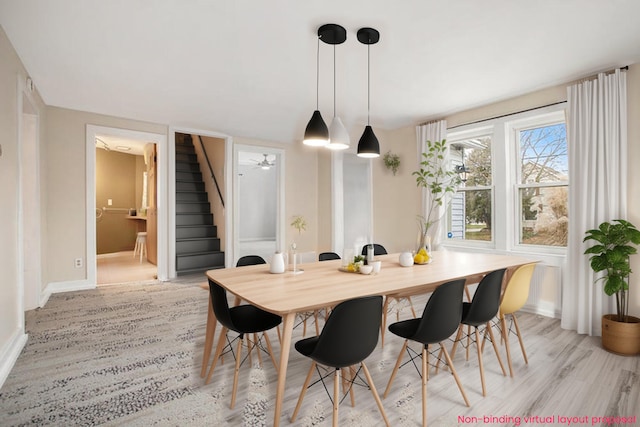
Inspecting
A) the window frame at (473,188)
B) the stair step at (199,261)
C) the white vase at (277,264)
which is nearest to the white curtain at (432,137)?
the window frame at (473,188)

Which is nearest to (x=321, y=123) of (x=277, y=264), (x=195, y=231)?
(x=277, y=264)

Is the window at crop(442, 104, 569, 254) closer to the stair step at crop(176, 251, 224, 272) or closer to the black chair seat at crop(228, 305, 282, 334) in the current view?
the black chair seat at crop(228, 305, 282, 334)

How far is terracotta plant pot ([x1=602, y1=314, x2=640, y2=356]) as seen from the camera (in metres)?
2.79

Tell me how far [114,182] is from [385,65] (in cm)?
→ 844

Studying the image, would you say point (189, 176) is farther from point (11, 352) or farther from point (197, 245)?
point (11, 352)

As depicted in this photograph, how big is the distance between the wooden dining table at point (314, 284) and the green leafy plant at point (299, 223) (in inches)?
130

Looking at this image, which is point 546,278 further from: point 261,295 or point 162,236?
point 162,236

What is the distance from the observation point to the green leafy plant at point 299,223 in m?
6.24

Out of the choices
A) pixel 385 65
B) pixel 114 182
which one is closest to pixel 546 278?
pixel 385 65

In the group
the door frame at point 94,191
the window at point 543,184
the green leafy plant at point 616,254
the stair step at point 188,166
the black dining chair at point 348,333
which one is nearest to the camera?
the black dining chair at point 348,333

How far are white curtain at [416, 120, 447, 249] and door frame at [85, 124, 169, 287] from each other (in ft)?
13.2

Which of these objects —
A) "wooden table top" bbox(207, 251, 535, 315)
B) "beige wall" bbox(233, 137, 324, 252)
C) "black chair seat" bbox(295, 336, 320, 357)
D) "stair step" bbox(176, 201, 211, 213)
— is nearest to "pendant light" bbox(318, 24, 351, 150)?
"wooden table top" bbox(207, 251, 535, 315)

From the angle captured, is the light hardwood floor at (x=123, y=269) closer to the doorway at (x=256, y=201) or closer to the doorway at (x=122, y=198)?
the doorway at (x=122, y=198)

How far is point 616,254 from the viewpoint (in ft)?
9.54
